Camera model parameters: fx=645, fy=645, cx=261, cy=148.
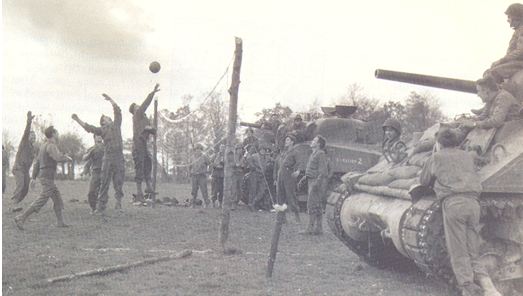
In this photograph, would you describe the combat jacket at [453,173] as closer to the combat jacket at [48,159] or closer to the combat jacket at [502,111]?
the combat jacket at [502,111]

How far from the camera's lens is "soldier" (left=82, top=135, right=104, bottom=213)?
12.8 meters

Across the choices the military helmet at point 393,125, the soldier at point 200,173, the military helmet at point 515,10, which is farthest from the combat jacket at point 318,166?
the soldier at point 200,173

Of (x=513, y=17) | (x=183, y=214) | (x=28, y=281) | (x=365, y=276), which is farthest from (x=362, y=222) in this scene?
(x=183, y=214)

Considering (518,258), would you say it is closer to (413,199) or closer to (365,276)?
(413,199)

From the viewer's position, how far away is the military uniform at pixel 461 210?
634 centimetres

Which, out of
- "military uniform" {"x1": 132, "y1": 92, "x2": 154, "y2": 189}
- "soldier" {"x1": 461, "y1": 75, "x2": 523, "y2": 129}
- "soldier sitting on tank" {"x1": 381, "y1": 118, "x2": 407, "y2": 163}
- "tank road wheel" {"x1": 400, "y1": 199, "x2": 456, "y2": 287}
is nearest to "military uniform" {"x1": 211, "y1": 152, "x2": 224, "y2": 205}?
"military uniform" {"x1": 132, "y1": 92, "x2": 154, "y2": 189}

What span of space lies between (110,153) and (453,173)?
7736mm

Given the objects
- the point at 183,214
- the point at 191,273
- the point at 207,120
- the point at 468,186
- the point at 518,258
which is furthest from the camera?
the point at 207,120

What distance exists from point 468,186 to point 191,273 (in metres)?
3.30

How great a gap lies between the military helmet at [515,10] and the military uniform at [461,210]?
2.74 m

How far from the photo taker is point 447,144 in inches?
266

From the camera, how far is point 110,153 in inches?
492

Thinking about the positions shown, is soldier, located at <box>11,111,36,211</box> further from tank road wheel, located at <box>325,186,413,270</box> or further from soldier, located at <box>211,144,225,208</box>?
tank road wheel, located at <box>325,186,413,270</box>

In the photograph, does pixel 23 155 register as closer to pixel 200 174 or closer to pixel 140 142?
pixel 140 142
